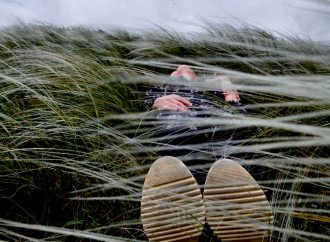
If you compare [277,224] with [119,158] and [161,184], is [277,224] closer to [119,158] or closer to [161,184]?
[161,184]

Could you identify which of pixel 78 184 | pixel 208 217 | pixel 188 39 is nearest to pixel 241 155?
pixel 208 217

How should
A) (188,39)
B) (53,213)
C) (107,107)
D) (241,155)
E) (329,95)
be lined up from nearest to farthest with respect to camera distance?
1. (329,95)
2. (53,213)
3. (241,155)
4. (107,107)
5. (188,39)

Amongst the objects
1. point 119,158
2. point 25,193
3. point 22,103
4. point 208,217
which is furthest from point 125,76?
point 208,217

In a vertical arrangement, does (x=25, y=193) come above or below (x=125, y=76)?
below

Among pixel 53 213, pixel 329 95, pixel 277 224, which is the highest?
pixel 329 95

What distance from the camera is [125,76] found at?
4.00 ft

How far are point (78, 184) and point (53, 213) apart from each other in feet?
0.29

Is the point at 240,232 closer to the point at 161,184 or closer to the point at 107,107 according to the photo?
the point at 161,184

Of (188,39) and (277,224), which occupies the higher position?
(188,39)

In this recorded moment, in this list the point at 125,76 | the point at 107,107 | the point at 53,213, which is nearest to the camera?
the point at 53,213

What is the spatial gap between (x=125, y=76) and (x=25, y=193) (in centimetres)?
69

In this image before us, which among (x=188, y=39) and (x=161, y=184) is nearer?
(x=161, y=184)

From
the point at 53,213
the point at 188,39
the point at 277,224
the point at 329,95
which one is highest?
the point at 329,95

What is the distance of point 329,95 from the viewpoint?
0.34 meters
